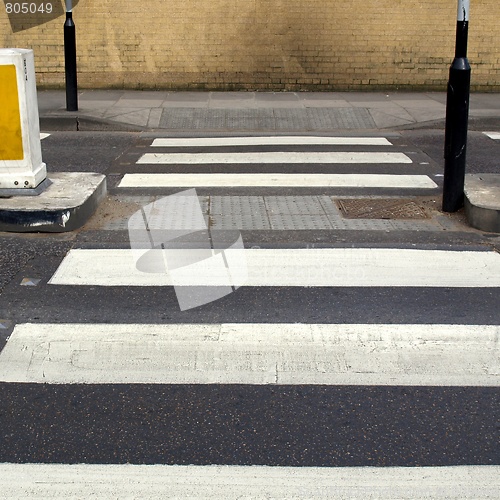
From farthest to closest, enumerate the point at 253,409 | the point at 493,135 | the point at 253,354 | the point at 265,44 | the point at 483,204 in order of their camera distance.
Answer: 1. the point at 265,44
2. the point at 493,135
3. the point at 483,204
4. the point at 253,354
5. the point at 253,409

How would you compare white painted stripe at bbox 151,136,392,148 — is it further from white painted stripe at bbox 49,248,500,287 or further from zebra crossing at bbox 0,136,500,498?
white painted stripe at bbox 49,248,500,287

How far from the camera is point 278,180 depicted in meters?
8.98

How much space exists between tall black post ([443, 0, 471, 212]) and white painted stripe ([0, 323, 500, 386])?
8.91ft

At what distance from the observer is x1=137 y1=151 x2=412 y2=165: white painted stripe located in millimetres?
9953

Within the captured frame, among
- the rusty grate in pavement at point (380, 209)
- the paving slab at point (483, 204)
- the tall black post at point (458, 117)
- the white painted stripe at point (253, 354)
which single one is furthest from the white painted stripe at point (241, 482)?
the tall black post at point (458, 117)

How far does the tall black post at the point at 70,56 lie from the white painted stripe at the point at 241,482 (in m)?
9.70

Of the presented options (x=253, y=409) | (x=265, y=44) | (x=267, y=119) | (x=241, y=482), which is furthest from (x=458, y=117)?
(x=265, y=44)

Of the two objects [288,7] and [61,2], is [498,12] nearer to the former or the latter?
[288,7]

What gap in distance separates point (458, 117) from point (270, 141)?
4.23 metres

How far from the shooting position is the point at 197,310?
5.36 metres

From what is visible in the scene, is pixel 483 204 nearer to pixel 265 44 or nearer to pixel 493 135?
pixel 493 135

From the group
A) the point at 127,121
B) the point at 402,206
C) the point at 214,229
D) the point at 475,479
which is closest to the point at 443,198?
the point at 402,206

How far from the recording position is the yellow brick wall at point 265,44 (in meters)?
15.0

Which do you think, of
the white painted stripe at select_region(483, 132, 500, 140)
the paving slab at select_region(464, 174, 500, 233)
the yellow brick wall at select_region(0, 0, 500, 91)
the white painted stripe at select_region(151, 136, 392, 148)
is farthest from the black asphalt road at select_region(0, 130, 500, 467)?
the yellow brick wall at select_region(0, 0, 500, 91)
